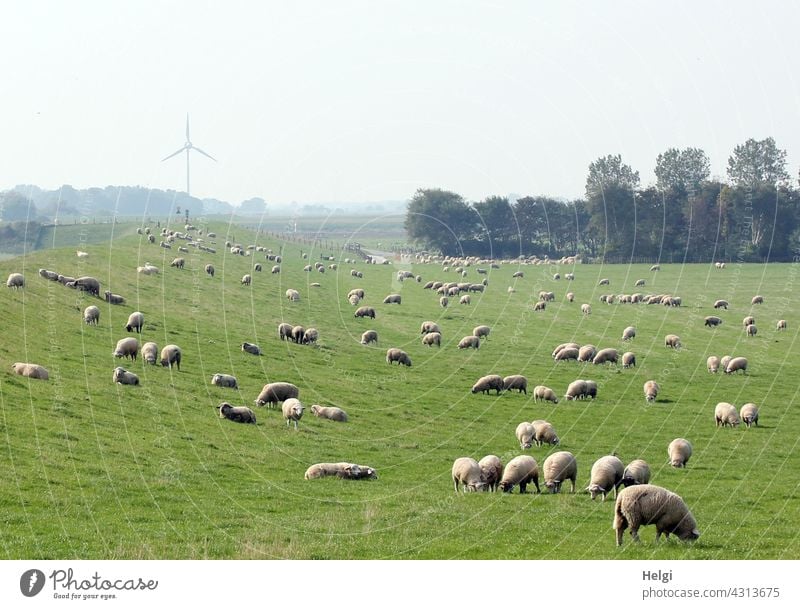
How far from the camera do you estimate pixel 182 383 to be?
36875 mm

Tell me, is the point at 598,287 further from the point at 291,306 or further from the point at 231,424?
the point at 231,424

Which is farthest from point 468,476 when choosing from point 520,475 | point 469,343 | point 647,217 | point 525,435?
point 647,217

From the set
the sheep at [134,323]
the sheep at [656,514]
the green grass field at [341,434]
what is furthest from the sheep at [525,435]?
the sheep at [134,323]

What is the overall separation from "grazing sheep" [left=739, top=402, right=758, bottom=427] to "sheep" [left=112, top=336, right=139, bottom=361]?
939 inches

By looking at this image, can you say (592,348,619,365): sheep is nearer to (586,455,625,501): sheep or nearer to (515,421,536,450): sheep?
(515,421,536,450): sheep

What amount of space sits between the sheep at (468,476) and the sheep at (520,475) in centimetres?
55

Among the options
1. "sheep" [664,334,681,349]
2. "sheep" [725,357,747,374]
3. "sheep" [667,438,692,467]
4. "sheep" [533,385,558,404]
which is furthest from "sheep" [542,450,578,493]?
"sheep" [664,334,681,349]

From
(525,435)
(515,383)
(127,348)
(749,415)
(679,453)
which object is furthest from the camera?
(515,383)

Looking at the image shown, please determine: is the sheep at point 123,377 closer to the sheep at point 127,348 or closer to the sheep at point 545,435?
the sheep at point 127,348

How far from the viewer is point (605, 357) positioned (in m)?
52.2

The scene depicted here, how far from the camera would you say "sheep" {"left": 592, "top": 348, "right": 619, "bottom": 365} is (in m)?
52.0

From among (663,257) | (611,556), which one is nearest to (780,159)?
(663,257)

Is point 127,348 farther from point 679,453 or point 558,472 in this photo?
point 679,453

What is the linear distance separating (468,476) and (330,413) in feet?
35.4
